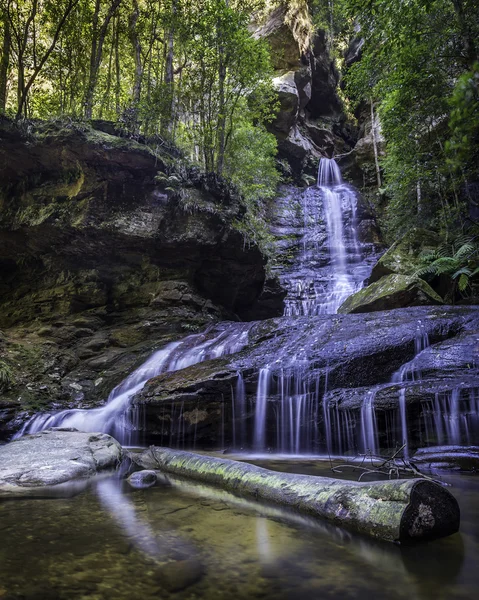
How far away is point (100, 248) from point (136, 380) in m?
4.63

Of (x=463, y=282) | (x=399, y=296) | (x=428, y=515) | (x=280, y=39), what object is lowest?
(x=428, y=515)

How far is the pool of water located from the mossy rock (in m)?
10.6

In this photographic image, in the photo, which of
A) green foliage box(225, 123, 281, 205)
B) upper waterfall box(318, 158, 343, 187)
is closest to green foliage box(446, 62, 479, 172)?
green foliage box(225, 123, 281, 205)

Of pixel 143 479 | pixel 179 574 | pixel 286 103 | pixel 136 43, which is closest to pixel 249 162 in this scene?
pixel 136 43

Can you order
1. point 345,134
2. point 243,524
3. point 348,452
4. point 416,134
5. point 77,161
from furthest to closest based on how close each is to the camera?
point 345,134 → point 416,134 → point 77,161 → point 348,452 → point 243,524

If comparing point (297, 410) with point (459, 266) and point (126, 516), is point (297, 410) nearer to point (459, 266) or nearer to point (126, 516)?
point (126, 516)

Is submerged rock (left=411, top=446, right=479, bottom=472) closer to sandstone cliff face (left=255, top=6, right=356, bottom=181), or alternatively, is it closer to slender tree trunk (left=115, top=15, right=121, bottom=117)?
slender tree trunk (left=115, top=15, right=121, bottom=117)

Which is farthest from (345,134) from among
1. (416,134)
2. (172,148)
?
(172,148)

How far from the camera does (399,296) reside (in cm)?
1077

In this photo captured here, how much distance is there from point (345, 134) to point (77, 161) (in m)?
25.3

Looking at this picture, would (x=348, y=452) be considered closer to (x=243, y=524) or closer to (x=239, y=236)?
(x=243, y=524)

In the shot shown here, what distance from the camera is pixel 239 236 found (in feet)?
41.8

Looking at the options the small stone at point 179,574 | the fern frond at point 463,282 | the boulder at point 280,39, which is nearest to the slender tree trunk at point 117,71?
the fern frond at point 463,282

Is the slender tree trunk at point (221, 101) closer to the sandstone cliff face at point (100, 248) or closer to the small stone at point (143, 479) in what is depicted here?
the sandstone cliff face at point (100, 248)
